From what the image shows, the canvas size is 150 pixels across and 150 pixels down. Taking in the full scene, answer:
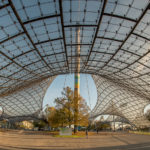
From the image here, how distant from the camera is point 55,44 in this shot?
3750 centimetres

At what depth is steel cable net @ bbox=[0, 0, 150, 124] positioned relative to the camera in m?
24.4

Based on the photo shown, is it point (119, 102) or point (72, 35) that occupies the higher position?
point (72, 35)

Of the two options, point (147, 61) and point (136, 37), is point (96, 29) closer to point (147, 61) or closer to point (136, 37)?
point (136, 37)

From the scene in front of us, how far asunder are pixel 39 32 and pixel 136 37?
19.6 meters

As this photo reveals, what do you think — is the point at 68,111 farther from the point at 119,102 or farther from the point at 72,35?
the point at 119,102

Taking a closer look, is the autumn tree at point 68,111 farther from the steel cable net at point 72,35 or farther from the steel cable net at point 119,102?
the steel cable net at point 119,102

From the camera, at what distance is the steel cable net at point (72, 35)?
24.4 m

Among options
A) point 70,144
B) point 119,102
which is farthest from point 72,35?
point 119,102

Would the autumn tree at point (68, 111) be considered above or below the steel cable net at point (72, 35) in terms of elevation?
below

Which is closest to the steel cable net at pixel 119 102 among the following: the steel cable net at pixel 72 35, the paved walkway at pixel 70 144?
the steel cable net at pixel 72 35

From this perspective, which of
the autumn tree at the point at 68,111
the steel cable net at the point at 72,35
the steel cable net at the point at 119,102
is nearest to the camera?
the steel cable net at the point at 72,35

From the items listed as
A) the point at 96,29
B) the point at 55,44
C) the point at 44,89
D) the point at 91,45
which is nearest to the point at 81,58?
the point at 91,45

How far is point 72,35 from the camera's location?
34.6 metres

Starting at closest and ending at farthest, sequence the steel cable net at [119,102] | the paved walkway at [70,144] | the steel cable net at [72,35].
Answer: the paved walkway at [70,144] → the steel cable net at [72,35] → the steel cable net at [119,102]
